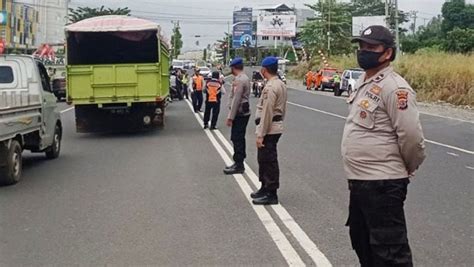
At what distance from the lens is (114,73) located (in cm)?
1684

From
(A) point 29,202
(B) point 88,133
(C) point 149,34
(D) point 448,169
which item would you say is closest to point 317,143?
(D) point 448,169

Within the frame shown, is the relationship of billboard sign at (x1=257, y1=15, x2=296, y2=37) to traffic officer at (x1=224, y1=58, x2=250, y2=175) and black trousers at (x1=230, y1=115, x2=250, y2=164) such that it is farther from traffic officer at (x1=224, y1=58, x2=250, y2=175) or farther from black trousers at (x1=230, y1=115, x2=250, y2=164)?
black trousers at (x1=230, y1=115, x2=250, y2=164)

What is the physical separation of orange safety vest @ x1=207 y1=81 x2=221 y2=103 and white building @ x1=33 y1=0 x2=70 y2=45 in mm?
73668

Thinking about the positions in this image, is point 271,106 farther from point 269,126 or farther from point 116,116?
point 116,116

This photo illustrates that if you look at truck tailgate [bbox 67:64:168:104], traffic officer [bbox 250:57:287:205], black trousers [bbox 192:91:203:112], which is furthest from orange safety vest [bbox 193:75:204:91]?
traffic officer [bbox 250:57:287:205]

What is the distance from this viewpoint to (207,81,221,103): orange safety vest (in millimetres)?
17781

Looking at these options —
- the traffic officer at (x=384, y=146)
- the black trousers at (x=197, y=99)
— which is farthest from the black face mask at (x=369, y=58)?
the black trousers at (x=197, y=99)

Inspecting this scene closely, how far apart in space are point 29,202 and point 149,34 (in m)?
9.57

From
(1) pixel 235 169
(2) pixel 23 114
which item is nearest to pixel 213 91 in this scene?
(1) pixel 235 169

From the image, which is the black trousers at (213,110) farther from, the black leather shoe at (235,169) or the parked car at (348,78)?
the parked car at (348,78)

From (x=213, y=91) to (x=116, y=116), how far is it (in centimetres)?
258

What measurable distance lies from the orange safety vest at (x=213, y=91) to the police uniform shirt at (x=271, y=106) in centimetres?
965

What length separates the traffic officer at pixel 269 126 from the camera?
26.4 feet

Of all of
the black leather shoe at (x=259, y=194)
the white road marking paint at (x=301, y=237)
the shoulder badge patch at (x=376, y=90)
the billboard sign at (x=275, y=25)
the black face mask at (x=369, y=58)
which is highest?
the billboard sign at (x=275, y=25)
